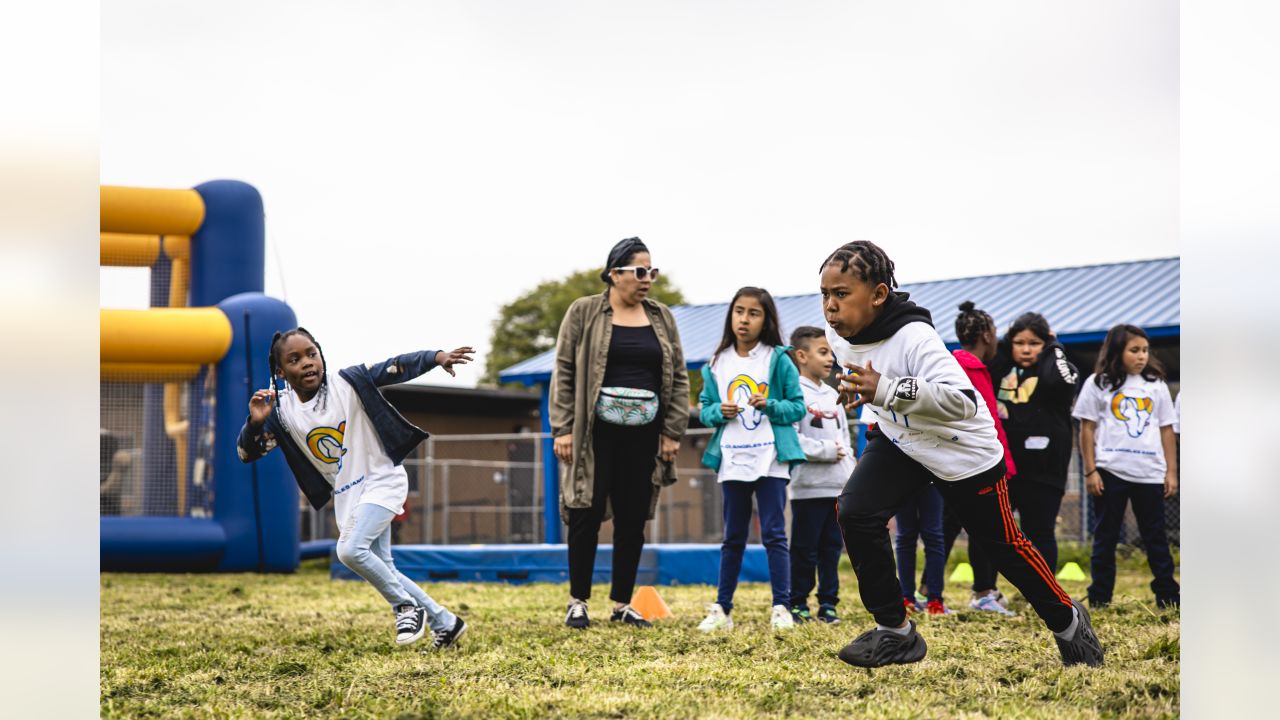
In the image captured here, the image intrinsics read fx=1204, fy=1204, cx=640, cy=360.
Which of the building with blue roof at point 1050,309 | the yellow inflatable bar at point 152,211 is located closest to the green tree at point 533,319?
the building with blue roof at point 1050,309

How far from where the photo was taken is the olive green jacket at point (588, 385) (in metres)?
6.10

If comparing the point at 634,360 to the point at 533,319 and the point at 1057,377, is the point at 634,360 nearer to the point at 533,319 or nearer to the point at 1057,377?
the point at 1057,377

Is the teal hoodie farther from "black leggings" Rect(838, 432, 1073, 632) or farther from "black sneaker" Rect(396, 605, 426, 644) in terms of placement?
"black leggings" Rect(838, 432, 1073, 632)

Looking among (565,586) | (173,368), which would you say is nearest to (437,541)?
(173,368)

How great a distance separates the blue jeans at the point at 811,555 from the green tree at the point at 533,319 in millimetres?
34818

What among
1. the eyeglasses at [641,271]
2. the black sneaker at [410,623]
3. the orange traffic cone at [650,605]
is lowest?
the orange traffic cone at [650,605]

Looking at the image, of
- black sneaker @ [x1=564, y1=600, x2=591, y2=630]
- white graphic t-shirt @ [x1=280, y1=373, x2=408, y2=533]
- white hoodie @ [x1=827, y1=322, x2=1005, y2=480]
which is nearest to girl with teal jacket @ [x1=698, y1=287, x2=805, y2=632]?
black sneaker @ [x1=564, y1=600, x2=591, y2=630]

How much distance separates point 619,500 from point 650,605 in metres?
0.94

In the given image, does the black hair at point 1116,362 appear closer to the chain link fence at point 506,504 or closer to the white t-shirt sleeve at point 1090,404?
the white t-shirt sleeve at point 1090,404

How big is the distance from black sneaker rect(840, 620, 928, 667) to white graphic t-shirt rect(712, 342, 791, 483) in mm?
2010

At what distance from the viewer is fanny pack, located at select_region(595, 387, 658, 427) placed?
6102 mm

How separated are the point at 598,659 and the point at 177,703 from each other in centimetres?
157

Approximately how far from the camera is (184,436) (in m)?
11.9
